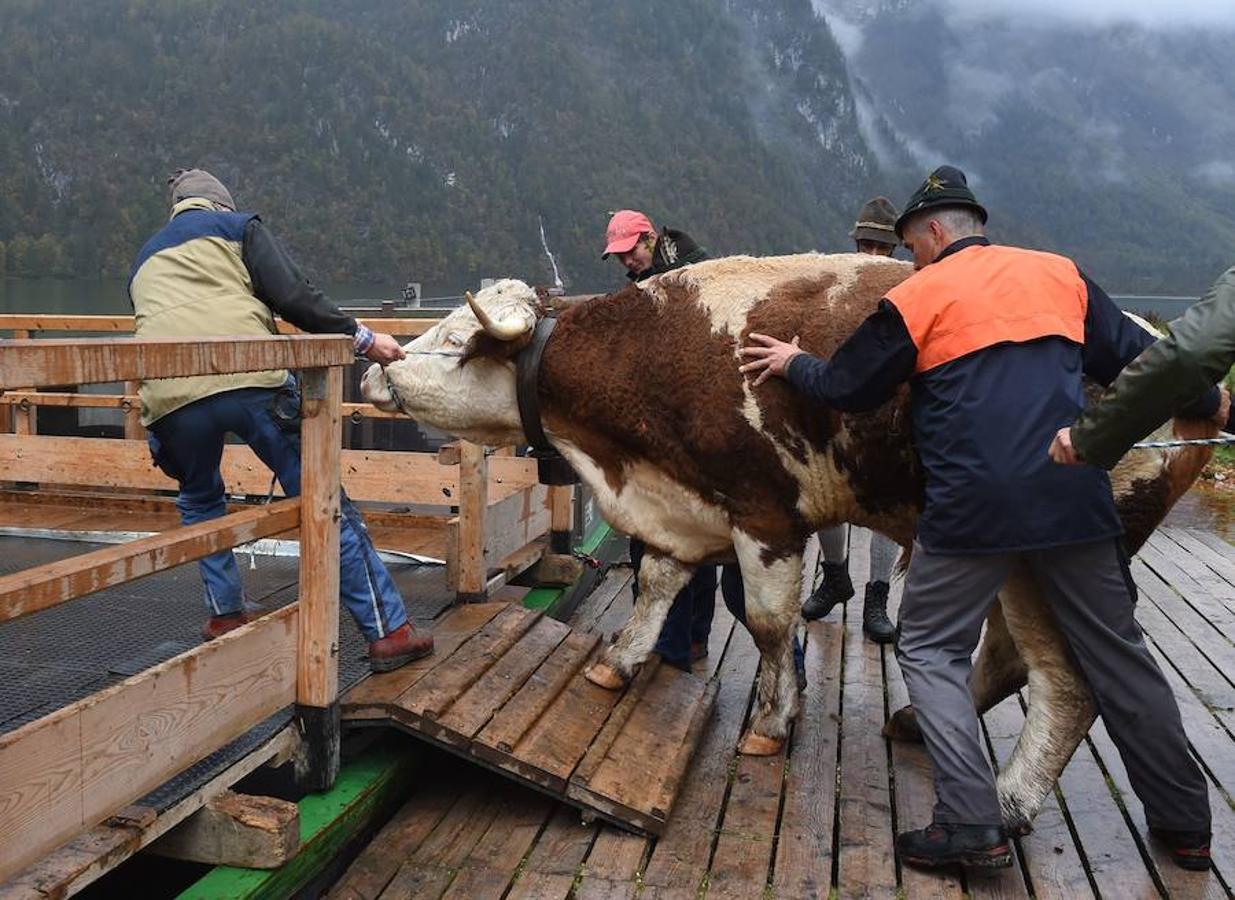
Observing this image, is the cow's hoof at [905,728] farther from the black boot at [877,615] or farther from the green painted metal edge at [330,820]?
the green painted metal edge at [330,820]

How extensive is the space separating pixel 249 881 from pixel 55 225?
325ft

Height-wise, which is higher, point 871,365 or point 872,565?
point 871,365

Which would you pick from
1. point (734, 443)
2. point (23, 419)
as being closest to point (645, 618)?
point (734, 443)

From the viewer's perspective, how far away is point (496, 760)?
3908 millimetres

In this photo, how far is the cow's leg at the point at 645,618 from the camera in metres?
4.81

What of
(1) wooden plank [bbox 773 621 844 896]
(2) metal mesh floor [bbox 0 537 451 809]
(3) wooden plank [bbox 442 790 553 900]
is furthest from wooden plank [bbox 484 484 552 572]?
(1) wooden plank [bbox 773 621 844 896]

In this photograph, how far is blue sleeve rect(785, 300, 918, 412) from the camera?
11.4 feet

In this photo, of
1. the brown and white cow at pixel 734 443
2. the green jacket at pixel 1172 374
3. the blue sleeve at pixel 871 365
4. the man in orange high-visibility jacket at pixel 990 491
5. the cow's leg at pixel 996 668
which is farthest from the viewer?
the cow's leg at pixel 996 668

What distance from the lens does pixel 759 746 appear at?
4523 mm

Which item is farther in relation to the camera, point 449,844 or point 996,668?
point 996,668

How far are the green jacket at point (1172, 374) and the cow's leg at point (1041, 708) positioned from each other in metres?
0.96

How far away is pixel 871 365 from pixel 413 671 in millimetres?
2071

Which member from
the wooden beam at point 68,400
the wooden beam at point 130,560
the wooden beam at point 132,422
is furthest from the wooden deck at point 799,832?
the wooden beam at point 68,400

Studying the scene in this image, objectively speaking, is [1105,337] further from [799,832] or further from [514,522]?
[514,522]
